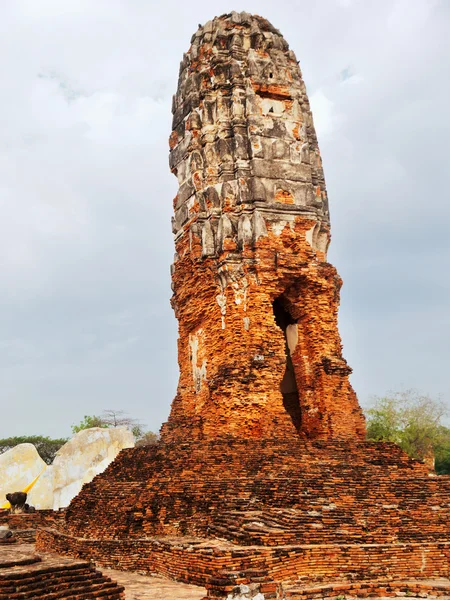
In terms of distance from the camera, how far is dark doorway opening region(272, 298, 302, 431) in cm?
1794

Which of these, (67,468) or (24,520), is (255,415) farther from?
(67,468)

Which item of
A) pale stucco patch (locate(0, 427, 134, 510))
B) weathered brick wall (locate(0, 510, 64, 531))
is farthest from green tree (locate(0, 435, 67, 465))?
weathered brick wall (locate(0, 510, 64, 531))

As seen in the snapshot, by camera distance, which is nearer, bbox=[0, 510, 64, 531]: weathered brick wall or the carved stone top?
the carved stone top

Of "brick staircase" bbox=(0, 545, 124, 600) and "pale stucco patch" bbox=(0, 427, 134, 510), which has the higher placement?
"pale stucco patch" bbox=(0, 427, 134, 510)

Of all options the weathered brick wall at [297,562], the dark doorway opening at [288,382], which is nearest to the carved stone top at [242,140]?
the dark doorway opening at [288,382]

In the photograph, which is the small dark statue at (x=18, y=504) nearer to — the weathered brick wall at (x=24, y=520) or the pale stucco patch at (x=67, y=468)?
the weathered brick wall at (x=24, y=520)

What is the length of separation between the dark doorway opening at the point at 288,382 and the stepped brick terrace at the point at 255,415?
0.22 feet

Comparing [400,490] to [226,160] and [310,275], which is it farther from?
[226,160]

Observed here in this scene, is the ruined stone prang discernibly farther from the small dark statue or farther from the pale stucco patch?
the pale stucco patch

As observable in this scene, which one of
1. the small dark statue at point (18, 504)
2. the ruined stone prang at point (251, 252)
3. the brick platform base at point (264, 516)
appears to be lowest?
the brick platform base at point (264, 516)

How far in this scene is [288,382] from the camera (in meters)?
19.0

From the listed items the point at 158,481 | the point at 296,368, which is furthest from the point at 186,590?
the point at 296,368

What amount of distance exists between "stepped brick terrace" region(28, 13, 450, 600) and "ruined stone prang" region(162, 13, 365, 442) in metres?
0.04

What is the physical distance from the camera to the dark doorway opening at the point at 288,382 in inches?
706
